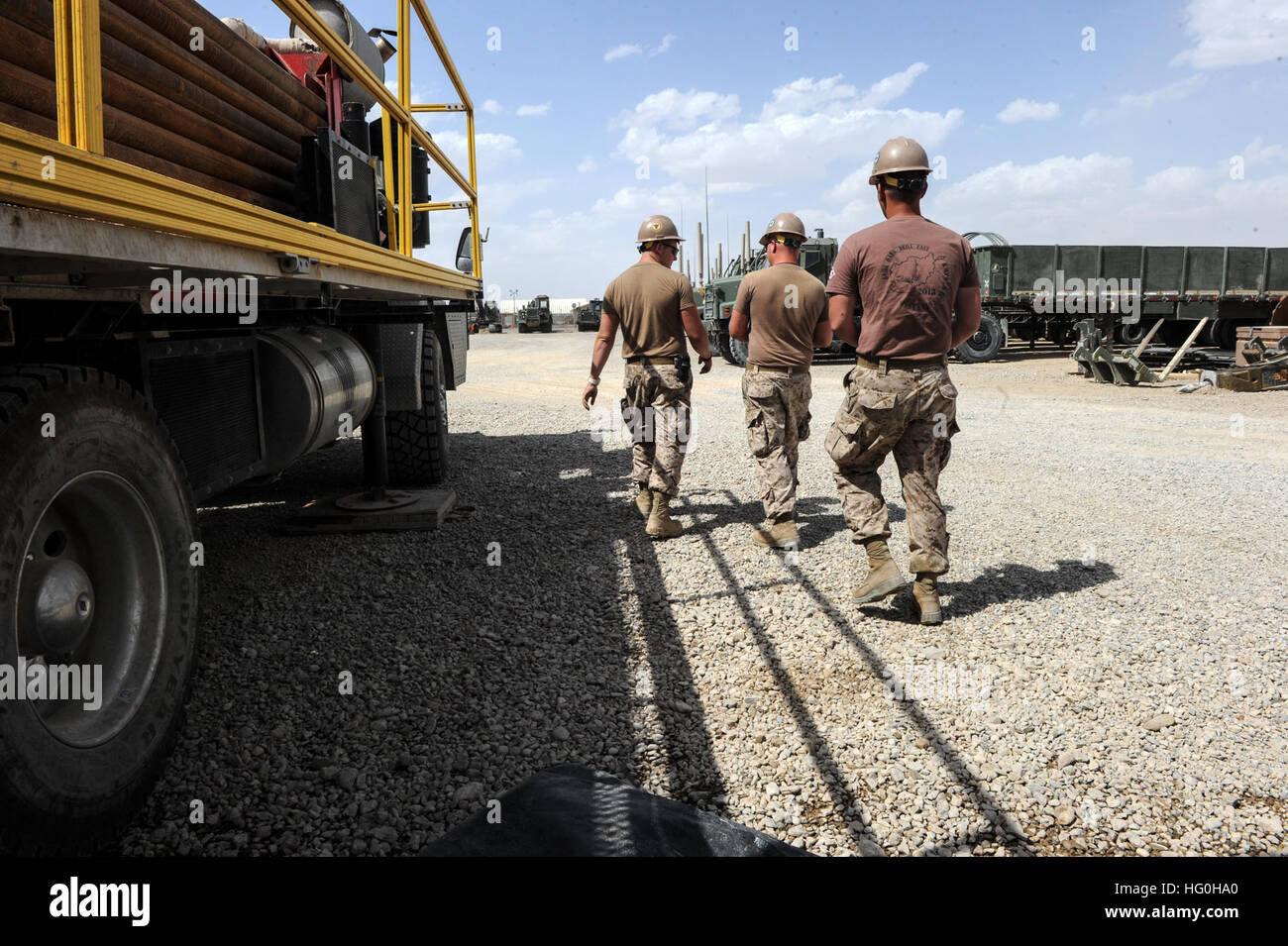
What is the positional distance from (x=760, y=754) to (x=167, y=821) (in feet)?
5.47

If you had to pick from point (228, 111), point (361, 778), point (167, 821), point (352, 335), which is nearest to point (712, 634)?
point (361, 778)

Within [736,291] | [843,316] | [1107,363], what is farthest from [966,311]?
[736,291]

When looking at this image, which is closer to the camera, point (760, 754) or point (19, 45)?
point (19, 45)

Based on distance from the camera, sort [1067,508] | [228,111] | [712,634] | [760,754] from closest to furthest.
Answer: [760,754] → [228,111] → [712,634] → [1067,508]

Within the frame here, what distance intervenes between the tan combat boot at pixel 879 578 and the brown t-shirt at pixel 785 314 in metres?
1.57

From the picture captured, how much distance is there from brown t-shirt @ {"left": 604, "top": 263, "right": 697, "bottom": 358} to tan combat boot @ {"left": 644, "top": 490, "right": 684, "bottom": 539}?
898 mm

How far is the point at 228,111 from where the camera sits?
308 centimetres

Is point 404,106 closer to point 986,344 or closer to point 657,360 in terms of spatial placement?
point 657,360

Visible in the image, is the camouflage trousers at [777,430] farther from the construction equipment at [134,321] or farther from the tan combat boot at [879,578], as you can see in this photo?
the construction equipment at [134,321]

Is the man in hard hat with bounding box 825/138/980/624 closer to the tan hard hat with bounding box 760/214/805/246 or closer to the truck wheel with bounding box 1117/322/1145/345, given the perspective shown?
the tan hard hat with bounding box 760/214/805/246

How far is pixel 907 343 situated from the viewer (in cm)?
373

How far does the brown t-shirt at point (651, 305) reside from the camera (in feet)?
17.4
